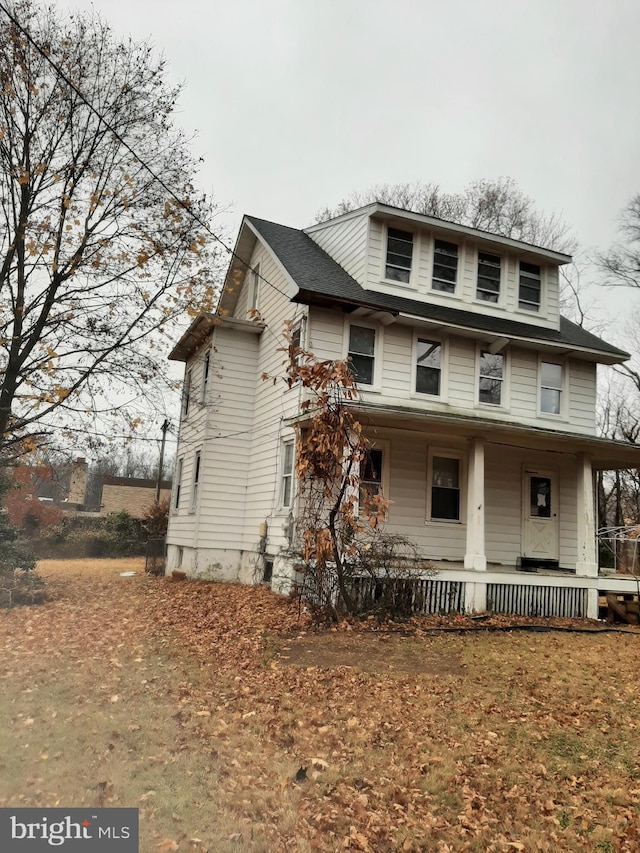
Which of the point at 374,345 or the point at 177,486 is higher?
the point at 374,345

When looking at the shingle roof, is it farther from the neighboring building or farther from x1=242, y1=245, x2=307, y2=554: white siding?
the neighboring building

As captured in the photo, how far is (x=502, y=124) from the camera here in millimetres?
10703

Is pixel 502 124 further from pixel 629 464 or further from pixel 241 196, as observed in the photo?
pixel 629 464

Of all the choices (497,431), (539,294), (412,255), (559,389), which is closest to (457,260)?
(412,255)

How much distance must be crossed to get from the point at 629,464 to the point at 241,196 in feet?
35.8

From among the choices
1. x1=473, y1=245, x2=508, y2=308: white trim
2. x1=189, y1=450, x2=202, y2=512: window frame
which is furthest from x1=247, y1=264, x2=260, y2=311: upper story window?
x1=473, y1=245, x2=508, y2=308: white trim

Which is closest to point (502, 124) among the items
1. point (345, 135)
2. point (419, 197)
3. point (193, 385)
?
point (345, 135)

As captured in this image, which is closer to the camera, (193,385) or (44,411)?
(44,411)

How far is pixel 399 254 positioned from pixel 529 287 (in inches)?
151

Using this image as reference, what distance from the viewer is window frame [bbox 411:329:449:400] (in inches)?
557

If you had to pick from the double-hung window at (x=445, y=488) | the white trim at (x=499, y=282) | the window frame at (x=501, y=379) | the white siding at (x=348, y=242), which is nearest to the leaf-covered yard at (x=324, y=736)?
the double-hung window at (x=445, y=488)

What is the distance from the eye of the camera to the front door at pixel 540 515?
15.1 metres

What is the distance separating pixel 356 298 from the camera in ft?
43.6

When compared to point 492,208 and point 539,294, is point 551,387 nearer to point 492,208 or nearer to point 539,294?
point 539,294
